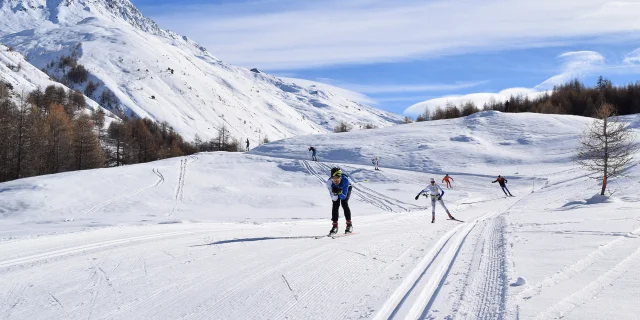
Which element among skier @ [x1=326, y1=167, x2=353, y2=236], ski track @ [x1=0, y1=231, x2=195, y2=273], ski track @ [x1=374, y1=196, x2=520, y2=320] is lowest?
ski track @ [x1=0, y1=231, x2=195, y2=273]

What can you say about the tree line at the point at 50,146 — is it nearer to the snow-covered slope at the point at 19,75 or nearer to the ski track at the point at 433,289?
the snow-covered slope at the point at 19,75

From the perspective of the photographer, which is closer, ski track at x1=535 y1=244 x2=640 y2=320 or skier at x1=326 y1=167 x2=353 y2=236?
ski track at x1=535 y1=244 x2=640 y2=320

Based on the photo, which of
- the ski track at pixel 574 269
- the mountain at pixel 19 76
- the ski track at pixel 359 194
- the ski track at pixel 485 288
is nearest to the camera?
the ski track at pixel 485 288

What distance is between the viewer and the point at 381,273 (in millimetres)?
6293

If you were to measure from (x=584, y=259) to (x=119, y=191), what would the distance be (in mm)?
30608

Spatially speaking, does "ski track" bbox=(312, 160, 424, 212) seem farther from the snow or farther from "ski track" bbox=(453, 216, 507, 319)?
"ski track" bbox=(453, 216, 507, 319)

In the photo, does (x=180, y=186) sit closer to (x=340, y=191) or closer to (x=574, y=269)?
(x=340, y=191)

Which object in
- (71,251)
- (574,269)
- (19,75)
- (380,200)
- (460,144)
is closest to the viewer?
(574,269)

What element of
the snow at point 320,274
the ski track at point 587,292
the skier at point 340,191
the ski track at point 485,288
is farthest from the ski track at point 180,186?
the ski track at point 587,292

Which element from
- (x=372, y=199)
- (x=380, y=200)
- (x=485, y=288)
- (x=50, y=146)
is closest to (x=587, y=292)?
(x=485, y=288)

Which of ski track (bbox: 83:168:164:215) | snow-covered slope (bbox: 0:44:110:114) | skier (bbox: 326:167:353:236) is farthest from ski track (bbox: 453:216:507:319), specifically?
snow-covered slope (bbox: 0:44:110:114)

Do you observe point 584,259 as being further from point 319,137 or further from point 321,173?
point 319,137

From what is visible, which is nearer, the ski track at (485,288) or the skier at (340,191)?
the ski track at (485,288)

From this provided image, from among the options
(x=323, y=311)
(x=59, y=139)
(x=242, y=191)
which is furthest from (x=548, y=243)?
(x=59, y=139)
